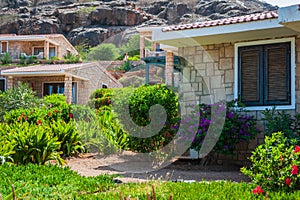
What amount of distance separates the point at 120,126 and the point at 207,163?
265 cm

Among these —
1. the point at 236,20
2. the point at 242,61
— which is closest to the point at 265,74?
the point at 242,61

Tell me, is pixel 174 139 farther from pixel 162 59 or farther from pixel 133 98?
pixel 162 59

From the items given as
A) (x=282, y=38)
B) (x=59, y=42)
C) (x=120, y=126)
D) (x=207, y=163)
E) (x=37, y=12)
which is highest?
(x=37, y=12)

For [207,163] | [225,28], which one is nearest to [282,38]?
[225,28]

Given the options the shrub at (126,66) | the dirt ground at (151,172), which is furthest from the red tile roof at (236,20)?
the shrub at (126,66)

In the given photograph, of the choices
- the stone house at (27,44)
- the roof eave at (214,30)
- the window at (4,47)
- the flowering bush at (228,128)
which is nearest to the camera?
the roof eave at (214,30)

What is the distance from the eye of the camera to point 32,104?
17812 millimetres

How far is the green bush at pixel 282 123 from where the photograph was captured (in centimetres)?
884

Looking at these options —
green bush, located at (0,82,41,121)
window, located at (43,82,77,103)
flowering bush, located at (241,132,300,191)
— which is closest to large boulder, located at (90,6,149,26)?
window, located at (43,82,77,103)

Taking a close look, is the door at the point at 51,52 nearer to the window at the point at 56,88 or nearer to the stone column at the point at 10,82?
the window at the point at 56,88

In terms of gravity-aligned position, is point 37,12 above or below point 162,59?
above

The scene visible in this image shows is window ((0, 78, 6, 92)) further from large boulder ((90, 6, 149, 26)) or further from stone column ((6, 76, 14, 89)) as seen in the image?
large boulder ((90, 6, 149, 26))

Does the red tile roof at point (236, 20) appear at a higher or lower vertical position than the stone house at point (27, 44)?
lower

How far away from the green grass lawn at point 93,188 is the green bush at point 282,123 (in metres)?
2.66
